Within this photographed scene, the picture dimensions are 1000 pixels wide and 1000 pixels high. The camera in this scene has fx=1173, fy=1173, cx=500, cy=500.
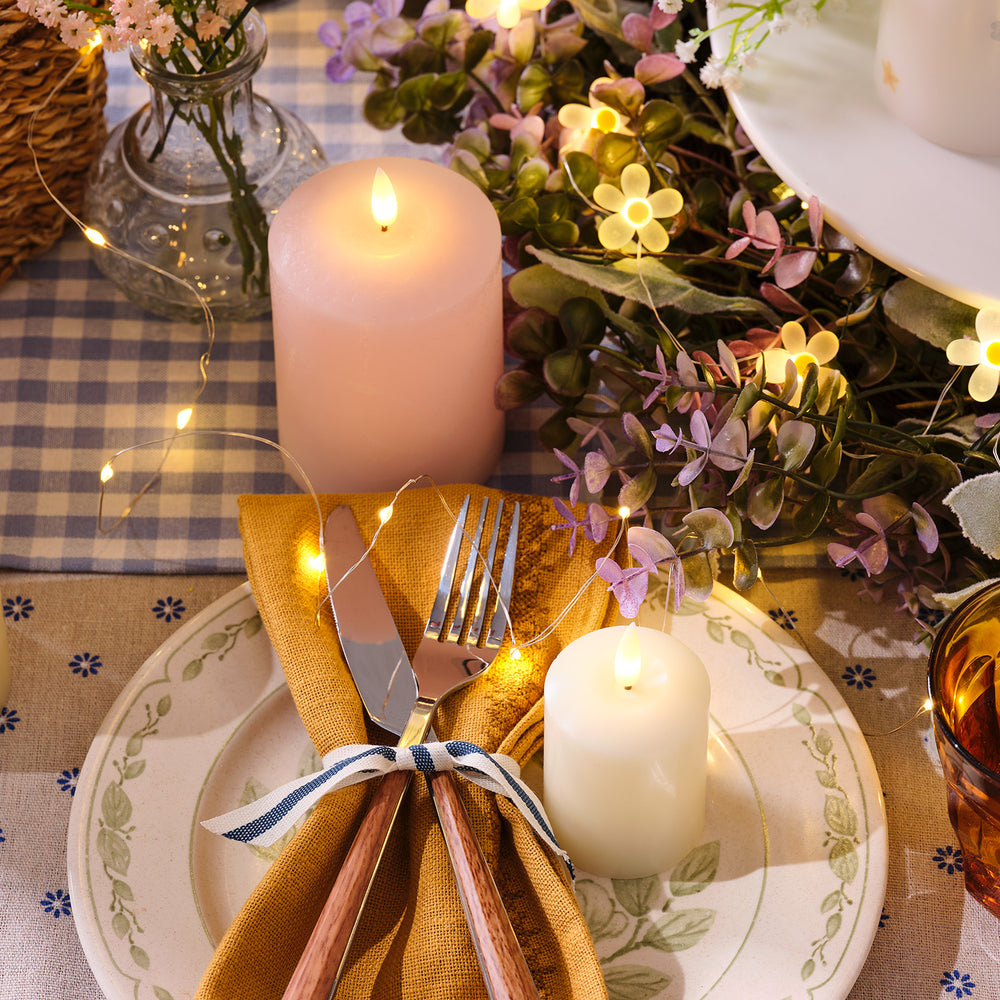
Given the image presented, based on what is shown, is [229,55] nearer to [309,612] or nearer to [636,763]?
[309,612]

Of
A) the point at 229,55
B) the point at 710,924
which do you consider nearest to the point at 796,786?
the point at 710,924

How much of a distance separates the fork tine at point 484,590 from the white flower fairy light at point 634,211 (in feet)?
0.42

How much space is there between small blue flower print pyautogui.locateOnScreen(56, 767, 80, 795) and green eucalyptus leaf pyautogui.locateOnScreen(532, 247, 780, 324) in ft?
0.96

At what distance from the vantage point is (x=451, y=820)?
1.36ft

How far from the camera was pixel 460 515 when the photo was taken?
513mm

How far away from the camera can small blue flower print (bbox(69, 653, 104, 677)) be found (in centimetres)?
51

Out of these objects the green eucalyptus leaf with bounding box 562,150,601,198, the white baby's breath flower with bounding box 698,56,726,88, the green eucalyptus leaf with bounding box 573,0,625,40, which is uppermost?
the white baby's breath flower with bounding box 698,56,726,88

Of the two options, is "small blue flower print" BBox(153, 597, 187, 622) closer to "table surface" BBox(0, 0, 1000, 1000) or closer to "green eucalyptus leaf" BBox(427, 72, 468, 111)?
"table surface" BBox(0, 0, 1000, 1000)

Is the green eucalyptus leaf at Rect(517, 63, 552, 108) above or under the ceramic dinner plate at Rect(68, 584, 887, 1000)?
above

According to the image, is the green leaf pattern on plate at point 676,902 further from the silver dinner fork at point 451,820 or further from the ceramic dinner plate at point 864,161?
the ceramic dinner plate at point 864,161

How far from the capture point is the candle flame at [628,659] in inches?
15.7

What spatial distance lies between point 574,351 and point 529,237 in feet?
0.21

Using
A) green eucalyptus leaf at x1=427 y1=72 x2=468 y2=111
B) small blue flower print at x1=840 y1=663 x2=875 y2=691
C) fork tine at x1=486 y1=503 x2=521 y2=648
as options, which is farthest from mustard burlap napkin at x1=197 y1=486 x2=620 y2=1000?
green eucalyptus leaf at x1=427 y1=72 x2=468 y2=111

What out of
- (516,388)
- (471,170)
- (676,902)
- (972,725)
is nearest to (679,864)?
(676,902)
